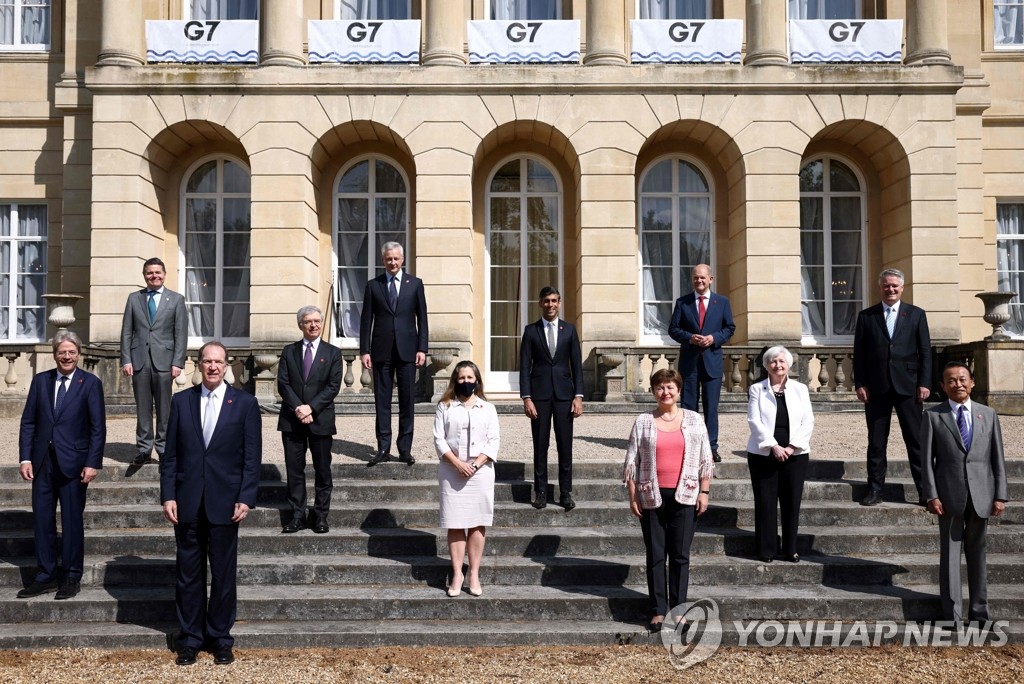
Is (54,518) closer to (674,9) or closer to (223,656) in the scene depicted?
(223,656)

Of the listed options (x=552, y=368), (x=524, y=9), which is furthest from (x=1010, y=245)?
(x=552, y=368)

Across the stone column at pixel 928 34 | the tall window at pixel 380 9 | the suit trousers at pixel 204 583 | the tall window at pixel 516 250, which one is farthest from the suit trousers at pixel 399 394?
the stone column at pixel 928 34

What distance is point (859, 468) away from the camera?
8617 millimetres

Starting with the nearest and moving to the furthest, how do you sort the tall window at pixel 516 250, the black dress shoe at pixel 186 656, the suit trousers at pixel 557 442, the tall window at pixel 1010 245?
the black dress shoe at pixel 186 656 < the suit trousers at pixel 557 442 < the tall window at pixel 516 250 < the tall window at pixel 1010 245

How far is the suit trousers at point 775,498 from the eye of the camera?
6.84m

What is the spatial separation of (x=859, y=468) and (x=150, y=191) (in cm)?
1308

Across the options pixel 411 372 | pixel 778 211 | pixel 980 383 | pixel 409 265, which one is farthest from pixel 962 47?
pixel 411 372

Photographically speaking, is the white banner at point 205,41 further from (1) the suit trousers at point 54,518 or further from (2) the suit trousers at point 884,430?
(2) the suit trousers at point 884,430

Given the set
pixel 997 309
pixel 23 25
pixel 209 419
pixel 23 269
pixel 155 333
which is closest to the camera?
pixel 209 419

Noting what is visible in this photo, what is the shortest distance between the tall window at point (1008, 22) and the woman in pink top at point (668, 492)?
15600 millimetres

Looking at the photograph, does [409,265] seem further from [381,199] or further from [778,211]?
[778,211]

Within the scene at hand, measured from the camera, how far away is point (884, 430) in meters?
7.84

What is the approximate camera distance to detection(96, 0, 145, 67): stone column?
15.8 m

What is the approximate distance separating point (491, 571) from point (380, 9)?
13.4 m
